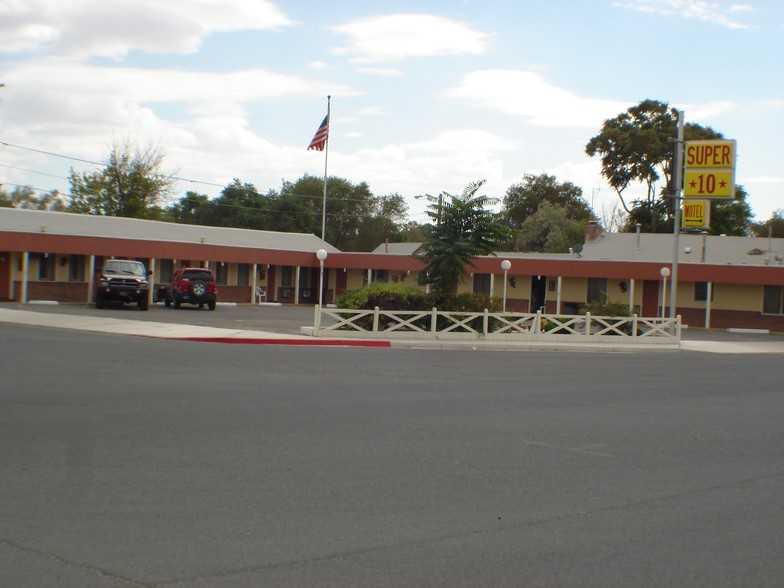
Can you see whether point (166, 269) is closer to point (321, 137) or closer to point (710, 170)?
point (321, 137)

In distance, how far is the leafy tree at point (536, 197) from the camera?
291 ft

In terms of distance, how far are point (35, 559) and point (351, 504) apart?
266cm

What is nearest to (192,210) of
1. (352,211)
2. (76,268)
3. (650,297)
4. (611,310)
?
(352,211)

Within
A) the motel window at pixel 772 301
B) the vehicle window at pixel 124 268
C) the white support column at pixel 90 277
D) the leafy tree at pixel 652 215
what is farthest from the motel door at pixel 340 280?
the leafy tree at pixel 652 215

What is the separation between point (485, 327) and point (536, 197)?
6225 centimetres

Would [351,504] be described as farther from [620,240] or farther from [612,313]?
[620,240]

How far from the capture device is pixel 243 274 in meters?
50.9

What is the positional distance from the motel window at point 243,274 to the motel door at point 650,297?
77.8 ft

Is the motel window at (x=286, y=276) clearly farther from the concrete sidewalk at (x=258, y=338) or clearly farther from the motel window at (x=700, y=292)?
the motel window at (x=700, y=292)

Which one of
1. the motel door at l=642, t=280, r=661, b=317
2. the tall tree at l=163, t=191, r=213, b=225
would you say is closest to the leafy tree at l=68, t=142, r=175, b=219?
the tall tree at l=163, t=191, r=213, b=225

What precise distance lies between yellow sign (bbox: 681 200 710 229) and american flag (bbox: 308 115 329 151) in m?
17.4

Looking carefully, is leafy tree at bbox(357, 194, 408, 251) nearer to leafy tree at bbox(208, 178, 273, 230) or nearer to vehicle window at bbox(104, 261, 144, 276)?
leafy tree at bbox(208, 178, 273, 230)

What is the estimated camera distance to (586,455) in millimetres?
9945

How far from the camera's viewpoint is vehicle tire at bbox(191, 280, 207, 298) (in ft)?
131
